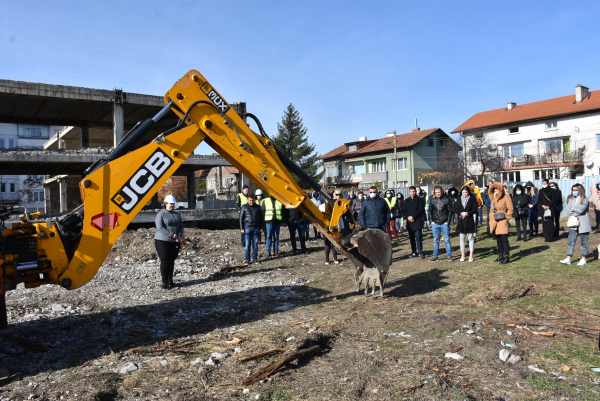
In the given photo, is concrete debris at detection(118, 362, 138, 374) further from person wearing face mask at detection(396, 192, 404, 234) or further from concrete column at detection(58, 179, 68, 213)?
concrete column at detection(58, 179, 68, 213)

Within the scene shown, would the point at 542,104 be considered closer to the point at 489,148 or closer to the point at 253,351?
the point at 489,148

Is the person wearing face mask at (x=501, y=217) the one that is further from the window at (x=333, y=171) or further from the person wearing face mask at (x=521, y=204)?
the window at (x=333, y=171)

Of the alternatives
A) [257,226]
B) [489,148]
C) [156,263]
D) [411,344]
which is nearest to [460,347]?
[411,344]

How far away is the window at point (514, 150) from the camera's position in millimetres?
42031

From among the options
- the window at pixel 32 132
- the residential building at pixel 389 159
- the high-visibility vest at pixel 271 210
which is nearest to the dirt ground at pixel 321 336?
the high-visibility vest at pixel 271 210

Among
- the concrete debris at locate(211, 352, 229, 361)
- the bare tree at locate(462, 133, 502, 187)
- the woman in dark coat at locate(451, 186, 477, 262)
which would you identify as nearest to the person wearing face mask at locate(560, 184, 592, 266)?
the woman in dark coat at locate(451, 186, 477, 262)

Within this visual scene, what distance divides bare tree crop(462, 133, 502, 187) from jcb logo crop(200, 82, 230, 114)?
36347 millimetres

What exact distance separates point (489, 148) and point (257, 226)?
35697mm

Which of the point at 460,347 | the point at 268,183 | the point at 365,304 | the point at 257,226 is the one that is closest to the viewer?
the point at 460,347

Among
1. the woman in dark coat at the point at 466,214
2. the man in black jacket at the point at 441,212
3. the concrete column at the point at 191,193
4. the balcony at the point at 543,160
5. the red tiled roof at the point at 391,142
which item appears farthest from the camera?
the red tiled roof at the point at 391,142

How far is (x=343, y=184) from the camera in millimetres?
53000

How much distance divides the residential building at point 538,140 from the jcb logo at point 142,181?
37.7 metres

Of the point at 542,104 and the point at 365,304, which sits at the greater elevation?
the point at 542,104

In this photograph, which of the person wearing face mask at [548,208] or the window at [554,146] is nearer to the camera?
the person wearing face mask at [548,208]
